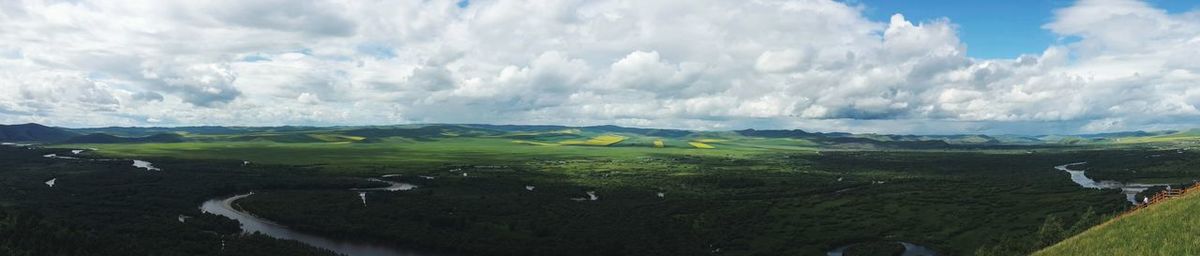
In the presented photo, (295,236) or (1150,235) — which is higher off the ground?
(1150,235)

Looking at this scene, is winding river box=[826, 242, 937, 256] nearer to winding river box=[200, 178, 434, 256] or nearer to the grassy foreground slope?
the grassy foreground slope

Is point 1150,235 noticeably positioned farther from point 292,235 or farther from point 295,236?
point 292,235

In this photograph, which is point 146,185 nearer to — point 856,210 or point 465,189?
point 465,189

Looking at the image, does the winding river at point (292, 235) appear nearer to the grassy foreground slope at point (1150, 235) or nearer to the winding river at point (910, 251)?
the winding river at point (910, 251)

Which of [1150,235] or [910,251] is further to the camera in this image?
[910,251]

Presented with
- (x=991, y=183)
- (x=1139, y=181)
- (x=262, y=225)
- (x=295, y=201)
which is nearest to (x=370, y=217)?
(x=262, y=225)

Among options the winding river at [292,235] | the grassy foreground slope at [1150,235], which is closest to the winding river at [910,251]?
the grassy foreground slope at [1150,235]

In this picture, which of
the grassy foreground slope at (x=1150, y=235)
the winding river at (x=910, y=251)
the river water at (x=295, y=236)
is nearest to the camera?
the grassy foreground slope at (x=1150, y=235)

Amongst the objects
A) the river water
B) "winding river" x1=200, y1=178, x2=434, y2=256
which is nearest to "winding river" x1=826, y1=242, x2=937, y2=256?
"winding river" x1=200, y1=178, x2=434, y2=256

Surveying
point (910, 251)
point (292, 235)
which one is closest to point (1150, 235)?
point (910, 251)
